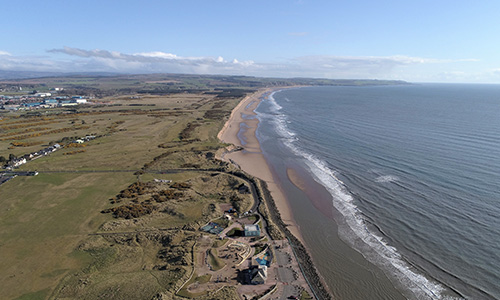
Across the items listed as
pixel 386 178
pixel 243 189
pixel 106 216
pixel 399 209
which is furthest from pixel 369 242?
pixel 106 216

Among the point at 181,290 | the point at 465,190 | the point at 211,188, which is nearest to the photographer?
the point at 181,290

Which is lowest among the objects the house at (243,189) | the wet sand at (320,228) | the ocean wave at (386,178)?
the wet sand at (320,228)

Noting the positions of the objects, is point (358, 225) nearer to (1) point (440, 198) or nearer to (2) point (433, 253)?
(2) point (433, 253)

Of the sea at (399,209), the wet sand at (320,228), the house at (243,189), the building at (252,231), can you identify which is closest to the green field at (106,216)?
the house at (243,189)

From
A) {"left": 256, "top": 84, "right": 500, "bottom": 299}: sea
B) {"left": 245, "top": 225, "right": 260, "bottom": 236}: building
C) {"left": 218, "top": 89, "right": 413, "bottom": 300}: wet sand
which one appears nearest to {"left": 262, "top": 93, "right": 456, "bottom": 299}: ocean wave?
{"left": 256, "top": 84, "right": 500, "bottom": 299}: sea

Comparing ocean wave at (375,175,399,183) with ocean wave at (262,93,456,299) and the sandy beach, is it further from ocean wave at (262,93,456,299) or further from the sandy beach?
the sandy beach

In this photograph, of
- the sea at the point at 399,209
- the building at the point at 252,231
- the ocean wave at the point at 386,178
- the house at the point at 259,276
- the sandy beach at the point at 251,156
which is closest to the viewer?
the house at the point at 259,276

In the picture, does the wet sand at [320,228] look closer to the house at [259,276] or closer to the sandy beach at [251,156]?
the sandy beach at [251,156]

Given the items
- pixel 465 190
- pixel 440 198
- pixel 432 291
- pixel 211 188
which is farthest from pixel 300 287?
pixel 465 190
